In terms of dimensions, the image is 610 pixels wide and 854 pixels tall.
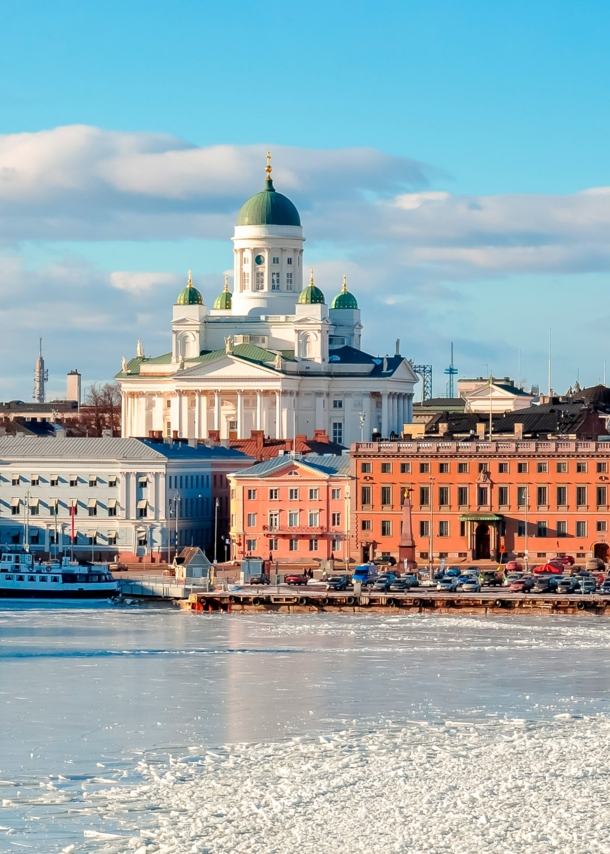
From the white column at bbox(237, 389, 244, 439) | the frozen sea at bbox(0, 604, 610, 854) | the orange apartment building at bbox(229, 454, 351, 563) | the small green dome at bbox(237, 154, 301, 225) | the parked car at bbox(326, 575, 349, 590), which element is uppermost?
the small green dome at bbox(237, 154, 301, 225)

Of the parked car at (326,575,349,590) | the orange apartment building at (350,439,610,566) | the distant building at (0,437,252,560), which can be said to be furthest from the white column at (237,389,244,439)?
the parked car at (326,575,349,590)

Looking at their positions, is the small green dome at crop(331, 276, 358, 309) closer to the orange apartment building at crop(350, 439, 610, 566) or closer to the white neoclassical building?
the white neoclassical building

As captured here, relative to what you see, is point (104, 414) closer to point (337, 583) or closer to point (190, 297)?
point (190, 297)

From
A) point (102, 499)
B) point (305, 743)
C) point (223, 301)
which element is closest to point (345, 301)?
point (223, 301)

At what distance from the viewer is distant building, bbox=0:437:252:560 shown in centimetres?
9550

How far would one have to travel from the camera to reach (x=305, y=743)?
42500mm

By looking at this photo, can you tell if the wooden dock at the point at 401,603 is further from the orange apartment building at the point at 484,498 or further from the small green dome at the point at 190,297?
the small green dome at the point at 190,297

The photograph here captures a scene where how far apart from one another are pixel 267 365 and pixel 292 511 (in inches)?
1639

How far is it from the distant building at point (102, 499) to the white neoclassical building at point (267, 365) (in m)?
28.1

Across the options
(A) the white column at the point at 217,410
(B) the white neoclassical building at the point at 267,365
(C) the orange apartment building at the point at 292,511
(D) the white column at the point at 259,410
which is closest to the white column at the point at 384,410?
(B) the white neoclassical building at the point at 267,365

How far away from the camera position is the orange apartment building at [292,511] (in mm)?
91375

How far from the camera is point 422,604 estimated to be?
241 ft

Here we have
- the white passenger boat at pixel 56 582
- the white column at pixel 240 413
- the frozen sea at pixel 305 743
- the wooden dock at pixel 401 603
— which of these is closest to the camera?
the frozen sea at pixel 305 743

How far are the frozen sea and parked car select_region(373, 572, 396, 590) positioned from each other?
553 inches
